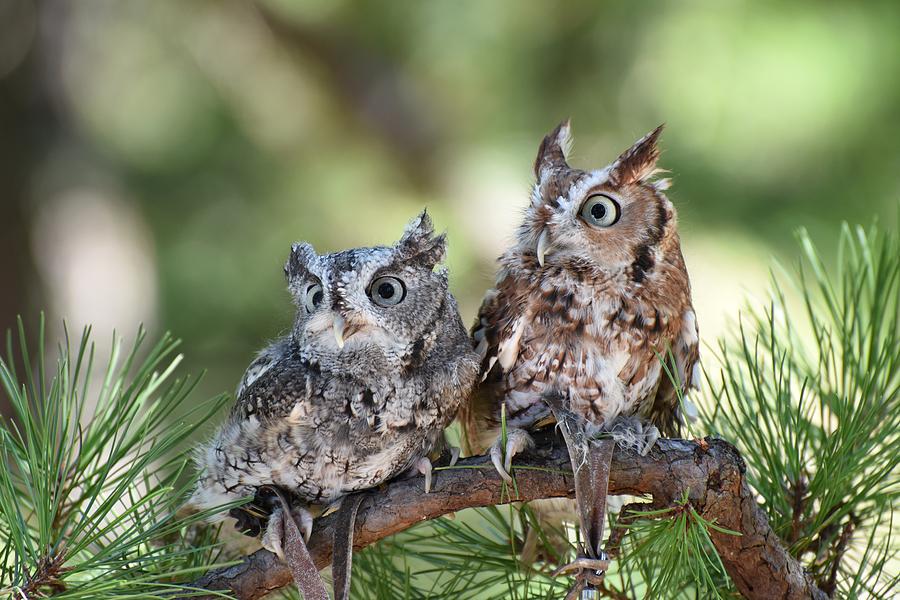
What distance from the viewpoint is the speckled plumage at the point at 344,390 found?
3.83 ft

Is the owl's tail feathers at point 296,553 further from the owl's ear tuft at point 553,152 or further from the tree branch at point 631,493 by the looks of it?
the owl's ear tuft at point 553,152

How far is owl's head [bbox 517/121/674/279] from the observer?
4.14 ft

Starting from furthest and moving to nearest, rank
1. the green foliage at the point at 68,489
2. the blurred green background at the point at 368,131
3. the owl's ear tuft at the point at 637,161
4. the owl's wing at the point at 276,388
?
1. the blurred green background at the point at 368,131
2. the owl's ear tuft at the point at 637,161
3. the owl's wing at the point at 276,388
4. the green foliage at the point at 68,489

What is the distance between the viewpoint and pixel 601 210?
1.28 m

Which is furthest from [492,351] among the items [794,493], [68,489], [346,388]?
[68,489]

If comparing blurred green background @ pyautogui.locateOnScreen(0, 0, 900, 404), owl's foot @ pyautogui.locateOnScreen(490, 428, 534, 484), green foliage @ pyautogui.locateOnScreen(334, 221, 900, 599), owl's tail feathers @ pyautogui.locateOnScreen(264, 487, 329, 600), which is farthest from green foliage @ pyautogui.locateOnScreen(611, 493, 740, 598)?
blurred green background @ pyautogui.locateOnScreen(0, 0, 900, 404)

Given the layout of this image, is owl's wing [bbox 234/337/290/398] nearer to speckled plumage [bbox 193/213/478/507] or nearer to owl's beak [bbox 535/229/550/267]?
speckled plumage [bbox 193/213/478/507]

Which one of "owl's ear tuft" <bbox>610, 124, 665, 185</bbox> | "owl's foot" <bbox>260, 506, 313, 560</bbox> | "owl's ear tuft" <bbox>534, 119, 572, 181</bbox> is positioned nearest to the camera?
"owl's foot" <bbox>260, 506, 313, 560</bbox>

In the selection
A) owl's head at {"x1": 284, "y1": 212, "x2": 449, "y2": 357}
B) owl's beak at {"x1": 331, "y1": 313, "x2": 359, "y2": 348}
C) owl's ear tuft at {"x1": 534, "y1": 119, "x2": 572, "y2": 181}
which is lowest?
owl's beak at {"x1": 331, "y1": 313, "x2": 359, "y2": 348}

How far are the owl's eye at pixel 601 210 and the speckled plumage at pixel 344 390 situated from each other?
24cm

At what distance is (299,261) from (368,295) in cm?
12

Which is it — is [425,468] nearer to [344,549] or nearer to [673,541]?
[344,549]

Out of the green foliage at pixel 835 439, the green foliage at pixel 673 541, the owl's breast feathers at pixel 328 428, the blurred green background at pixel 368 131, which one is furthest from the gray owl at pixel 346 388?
the blurred green background at pixel 368 131

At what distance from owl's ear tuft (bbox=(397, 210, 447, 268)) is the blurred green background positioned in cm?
106
